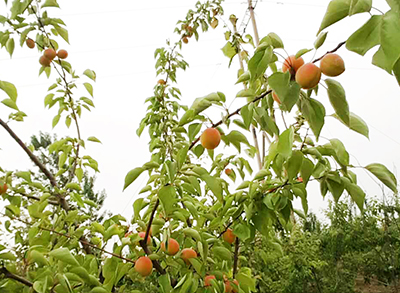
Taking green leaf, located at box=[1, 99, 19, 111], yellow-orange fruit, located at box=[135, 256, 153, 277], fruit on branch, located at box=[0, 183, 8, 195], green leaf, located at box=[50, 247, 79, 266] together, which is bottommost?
yellow-orange fruit, located at box=[135, 256, 153, 277]

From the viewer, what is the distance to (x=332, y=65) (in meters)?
0.44

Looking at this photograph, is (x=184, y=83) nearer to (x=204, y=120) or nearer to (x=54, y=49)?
(x=54, y=49)

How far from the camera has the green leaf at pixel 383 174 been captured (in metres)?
0.59

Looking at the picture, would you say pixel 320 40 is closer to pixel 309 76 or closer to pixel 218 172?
pixel 309 76

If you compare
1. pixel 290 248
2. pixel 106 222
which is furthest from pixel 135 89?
pixel 106 222

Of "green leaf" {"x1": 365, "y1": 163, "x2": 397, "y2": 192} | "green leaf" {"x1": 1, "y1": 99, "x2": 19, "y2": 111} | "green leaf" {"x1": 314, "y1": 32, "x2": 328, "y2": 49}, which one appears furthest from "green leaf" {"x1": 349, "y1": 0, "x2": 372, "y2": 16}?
"green leaf" {"x1": 1, "y1": 99, "x2": 19, "y2": 111}

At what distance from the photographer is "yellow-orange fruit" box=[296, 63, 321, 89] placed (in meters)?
0.43

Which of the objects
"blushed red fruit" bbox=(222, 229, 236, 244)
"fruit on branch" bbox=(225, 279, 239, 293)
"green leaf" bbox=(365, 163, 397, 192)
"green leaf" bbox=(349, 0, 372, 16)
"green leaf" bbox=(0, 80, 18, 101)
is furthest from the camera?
"blushed red fruit" bbox=(222, 229, 236, 244)

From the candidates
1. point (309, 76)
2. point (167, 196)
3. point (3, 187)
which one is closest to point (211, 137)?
point (167, 196)

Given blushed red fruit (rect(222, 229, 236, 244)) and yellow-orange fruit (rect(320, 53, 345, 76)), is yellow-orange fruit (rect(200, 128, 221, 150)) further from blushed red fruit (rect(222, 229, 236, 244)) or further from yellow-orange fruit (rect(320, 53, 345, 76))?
blushed red fruit (rect(222, 229, 236, 244))

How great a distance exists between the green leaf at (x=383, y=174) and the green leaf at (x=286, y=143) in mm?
223

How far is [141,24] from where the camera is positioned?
176 inches

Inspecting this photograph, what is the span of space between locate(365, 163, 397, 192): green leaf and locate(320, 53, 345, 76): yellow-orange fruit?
0.25 meters

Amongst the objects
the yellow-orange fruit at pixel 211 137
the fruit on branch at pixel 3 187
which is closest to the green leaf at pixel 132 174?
the yellow-orange fruit at pixel 211 137
